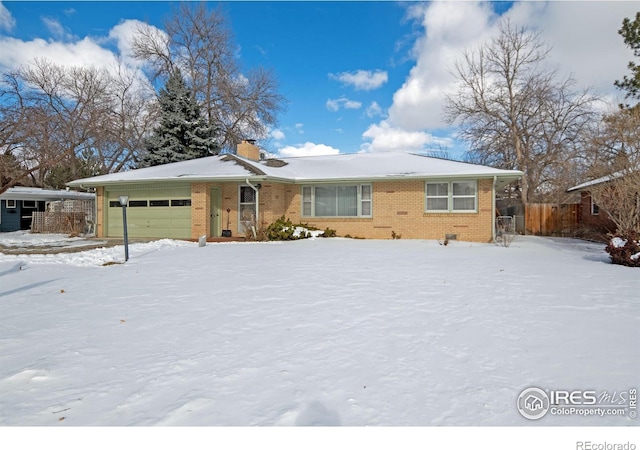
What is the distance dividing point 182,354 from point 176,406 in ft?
3.22

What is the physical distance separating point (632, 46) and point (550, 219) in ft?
32.1

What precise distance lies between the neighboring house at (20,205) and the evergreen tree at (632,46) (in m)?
34.5

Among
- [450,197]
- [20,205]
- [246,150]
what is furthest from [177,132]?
[450,197]

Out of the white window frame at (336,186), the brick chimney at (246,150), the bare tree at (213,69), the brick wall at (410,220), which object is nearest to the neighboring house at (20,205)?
the bare tree at (213,69)

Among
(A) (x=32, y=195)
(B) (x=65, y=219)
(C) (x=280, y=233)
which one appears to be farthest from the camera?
(A) (x=32, y=195)

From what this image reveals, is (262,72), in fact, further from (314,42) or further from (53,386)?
(53,386)

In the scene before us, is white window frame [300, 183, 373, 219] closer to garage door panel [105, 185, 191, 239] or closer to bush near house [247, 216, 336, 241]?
bush near house [247, 216, 336, 241]

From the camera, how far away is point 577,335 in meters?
3.96

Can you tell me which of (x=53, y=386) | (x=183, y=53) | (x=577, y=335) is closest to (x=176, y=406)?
(x=53, y=386)

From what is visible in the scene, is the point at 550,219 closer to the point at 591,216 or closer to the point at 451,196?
the point at 591,216

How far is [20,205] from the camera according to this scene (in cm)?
2334

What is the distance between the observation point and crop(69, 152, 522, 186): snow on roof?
567 inches

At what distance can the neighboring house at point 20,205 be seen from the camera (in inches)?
887
